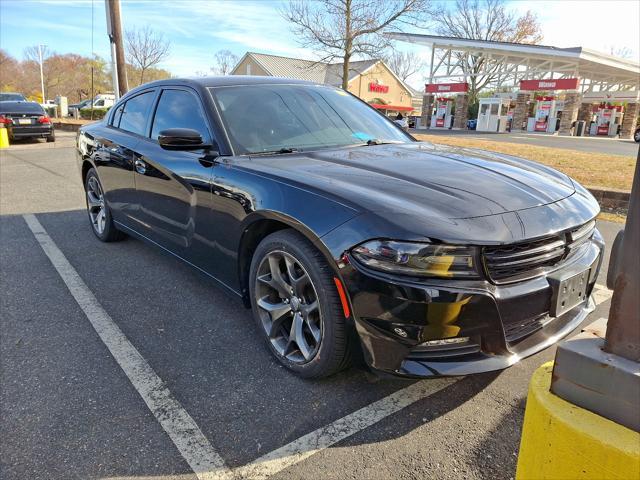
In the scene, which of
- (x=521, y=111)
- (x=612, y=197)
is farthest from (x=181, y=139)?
(x=521, y=111)

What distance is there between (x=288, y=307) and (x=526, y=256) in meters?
1.21

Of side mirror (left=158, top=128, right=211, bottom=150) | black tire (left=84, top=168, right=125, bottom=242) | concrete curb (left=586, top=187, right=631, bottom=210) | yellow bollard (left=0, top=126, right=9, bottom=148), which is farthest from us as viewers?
yellow bollard (left=0, top=126, right=9, bottom=148)

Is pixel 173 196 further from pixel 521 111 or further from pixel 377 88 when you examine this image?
pixel 377 88

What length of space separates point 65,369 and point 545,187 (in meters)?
2.82

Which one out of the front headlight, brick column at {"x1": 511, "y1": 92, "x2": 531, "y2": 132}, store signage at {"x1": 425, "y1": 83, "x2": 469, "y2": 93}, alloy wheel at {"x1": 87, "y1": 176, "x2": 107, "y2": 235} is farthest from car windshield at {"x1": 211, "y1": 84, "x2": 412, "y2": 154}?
store signage at {"x1": 425, "y1": 83, "x2": 469, "y2": 93}

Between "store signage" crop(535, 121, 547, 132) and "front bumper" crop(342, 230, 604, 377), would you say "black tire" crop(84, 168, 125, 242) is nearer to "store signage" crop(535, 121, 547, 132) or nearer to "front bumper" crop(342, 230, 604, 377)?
"front bumper" crop(342, 230, 604, 377)

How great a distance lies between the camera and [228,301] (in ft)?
11.8

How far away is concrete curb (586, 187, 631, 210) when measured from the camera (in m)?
6.82

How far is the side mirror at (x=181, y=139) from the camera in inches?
118

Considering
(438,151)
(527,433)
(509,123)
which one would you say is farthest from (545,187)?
(509,123)

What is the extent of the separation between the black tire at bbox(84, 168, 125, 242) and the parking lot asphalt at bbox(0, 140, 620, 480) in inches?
50.9

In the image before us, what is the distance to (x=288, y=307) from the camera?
2.58 meters

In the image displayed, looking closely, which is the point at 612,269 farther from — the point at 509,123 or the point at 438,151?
the point at 509,123

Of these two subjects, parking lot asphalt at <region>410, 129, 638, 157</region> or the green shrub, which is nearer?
parking lot asphalt at <region>410, 129, 638, 157</region>
